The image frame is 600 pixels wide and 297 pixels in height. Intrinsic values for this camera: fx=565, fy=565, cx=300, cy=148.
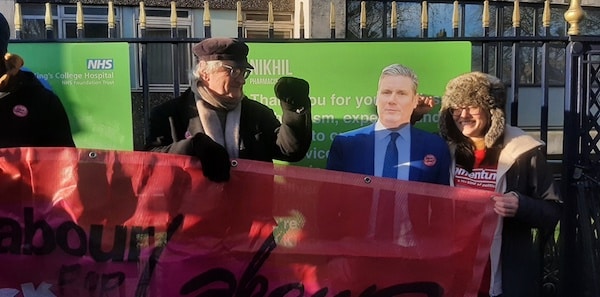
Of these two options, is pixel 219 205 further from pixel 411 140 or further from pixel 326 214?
pixel 411 140

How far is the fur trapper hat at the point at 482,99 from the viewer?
2.98 meters

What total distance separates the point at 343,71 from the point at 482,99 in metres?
1.22

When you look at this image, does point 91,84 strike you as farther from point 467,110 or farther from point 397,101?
point 467,110

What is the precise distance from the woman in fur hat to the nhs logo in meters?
2.36

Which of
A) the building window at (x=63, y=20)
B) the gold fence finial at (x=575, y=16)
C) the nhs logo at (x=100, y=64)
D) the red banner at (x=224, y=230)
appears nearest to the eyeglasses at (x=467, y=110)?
the red banner at (x=224, y=230)

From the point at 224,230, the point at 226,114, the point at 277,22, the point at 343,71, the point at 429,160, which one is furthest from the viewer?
the point at 277,22

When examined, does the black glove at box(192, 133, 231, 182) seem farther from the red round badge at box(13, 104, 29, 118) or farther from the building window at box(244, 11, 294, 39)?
the building window at box(244, 11, 294, 39)

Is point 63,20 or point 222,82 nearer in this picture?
point 222,82

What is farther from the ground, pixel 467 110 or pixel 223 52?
pixel 223 52

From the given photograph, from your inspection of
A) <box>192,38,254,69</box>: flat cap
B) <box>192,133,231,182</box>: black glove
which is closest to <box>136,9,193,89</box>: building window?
<box>192,38,254,69</box>: flat cap

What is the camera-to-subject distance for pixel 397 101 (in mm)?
3314

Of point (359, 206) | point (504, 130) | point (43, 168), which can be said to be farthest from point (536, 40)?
point (43, 168)

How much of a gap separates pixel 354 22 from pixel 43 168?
715 cm

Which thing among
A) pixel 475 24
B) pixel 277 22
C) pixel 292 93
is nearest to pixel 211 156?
pixel 292 93
